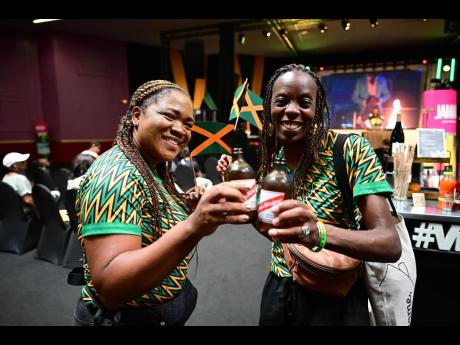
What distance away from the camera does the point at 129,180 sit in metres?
0.95

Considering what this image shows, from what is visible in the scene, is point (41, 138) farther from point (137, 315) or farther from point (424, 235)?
point (424, 235)

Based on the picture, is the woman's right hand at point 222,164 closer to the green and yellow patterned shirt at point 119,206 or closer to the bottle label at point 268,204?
the green and yellow patterned shirt at point 119,206

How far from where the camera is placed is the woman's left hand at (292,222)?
0.83 metres

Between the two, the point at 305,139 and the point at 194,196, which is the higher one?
the point at 305,139

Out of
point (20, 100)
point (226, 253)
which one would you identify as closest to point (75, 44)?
point (20, 100)

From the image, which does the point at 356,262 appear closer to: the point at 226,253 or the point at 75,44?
the point at 226,253

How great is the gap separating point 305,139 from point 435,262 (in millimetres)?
1322

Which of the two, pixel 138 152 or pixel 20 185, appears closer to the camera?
pixel 138 152

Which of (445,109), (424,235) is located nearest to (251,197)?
(424,235)

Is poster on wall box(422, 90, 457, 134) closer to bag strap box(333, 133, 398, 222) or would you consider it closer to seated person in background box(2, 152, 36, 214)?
bag strap box(333, 133, 398, 222)

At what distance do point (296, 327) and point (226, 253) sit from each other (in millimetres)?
2679

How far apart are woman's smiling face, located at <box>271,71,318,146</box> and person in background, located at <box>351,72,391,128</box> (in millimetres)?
10923

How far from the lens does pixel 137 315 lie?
1094 mm
